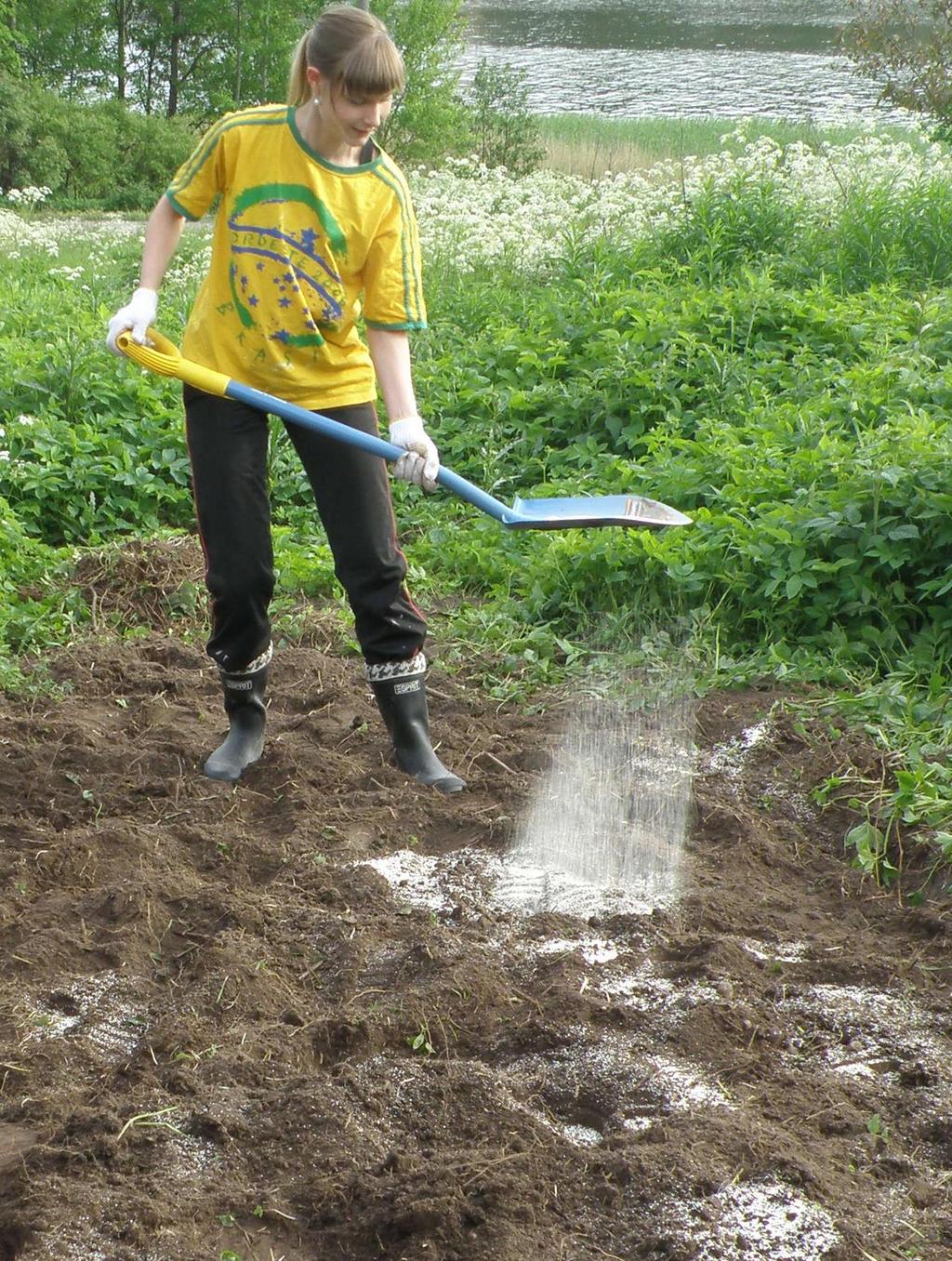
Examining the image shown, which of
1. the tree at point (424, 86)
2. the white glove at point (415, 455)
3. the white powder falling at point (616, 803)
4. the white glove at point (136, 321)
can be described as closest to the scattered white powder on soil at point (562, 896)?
the white powder falling at point (616, 803)

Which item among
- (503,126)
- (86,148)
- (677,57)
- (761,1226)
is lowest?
(761,1226)

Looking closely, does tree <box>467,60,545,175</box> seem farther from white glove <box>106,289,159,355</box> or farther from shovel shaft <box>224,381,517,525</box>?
shovel shaft <box>224,381,517,525</box>

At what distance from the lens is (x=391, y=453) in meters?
3.24

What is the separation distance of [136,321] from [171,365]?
181 mm

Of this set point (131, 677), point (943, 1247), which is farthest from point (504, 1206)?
point (131, 677)

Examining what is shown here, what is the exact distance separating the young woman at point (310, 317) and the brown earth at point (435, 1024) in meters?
0.52

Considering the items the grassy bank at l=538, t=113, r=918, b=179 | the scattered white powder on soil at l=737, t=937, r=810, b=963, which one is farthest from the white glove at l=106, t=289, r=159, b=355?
the grassy bank at l=538, t=113, r=918, b=179

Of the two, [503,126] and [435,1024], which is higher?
[503,126]

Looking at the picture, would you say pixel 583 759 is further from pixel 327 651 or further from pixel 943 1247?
pixel 943 1247

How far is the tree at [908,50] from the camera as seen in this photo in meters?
10.7

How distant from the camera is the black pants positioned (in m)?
3.31

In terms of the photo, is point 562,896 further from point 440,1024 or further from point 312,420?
point 312,420

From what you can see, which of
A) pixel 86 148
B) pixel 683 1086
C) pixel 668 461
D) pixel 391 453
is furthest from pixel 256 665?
pixel 86 148

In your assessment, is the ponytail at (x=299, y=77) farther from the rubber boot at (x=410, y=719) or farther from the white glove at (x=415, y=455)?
the rubber boot at (x=410, y=719)
